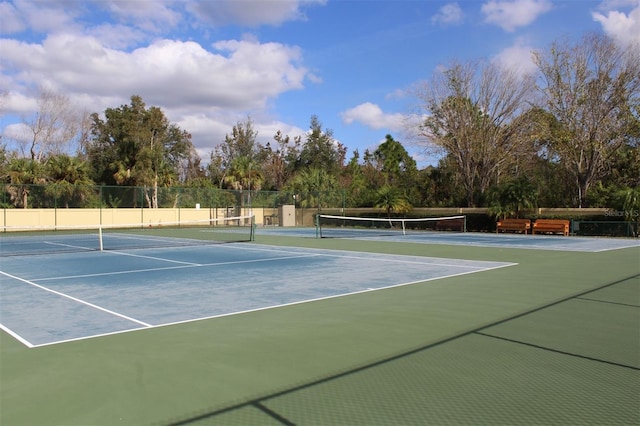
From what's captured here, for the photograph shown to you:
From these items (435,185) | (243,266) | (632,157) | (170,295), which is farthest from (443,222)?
(170,295)

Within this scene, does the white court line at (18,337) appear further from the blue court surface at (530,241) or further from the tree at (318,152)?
the tree at (318,152)

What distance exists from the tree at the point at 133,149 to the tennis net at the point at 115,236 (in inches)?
214

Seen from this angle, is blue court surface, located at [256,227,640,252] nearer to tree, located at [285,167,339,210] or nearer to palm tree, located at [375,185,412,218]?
palm tree, located at [375,185,412,218]

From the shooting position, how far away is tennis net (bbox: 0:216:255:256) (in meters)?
19.8

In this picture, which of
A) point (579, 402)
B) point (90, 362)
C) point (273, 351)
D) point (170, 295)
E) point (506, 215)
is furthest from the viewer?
point (506, 215)

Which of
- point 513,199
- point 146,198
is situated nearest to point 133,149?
point 146,198

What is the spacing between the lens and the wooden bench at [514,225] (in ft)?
97.5

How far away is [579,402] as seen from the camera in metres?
4.25

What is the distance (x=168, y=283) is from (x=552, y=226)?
79.5 feet

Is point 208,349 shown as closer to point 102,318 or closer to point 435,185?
point 102,318

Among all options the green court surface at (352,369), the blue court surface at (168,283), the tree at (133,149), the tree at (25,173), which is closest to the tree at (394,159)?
the tree at (133,149)

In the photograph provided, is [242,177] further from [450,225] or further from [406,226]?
[450,225]

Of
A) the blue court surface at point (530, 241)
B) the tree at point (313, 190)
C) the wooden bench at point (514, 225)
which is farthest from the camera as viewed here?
the tree at point (313, 190)

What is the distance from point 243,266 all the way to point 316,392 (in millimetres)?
9473
